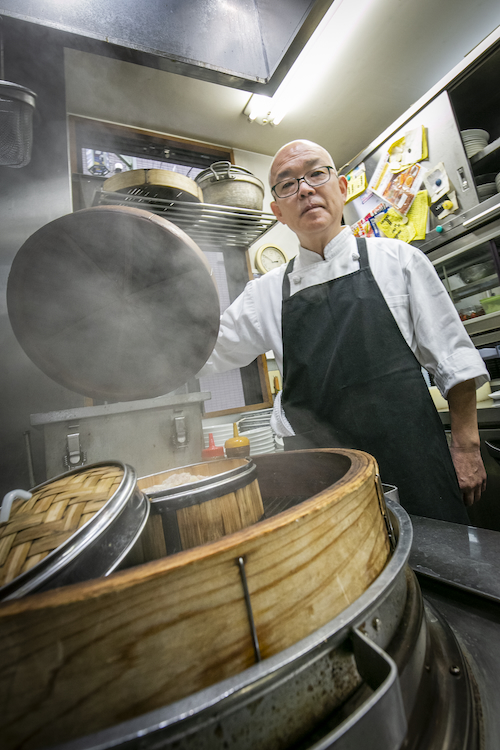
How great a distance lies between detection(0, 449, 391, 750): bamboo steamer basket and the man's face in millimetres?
1658

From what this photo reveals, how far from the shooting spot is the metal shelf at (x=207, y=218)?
2.32m

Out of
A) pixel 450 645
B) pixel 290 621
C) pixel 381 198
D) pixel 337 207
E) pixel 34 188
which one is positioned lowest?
pixel 450 645

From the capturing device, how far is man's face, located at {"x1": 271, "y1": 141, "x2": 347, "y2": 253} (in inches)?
71.3

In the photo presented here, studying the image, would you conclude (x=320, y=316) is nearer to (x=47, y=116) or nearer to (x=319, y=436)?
(x=319, y=436)

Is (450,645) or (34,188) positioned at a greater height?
(34,188)

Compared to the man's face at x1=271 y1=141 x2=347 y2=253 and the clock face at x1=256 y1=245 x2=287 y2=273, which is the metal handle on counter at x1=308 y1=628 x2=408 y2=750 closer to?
the man's face at x1=271 y1=141 x2=347 y2=253

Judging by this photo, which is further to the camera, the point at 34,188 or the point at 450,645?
the point at 34,188

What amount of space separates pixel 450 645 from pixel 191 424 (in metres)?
1.77

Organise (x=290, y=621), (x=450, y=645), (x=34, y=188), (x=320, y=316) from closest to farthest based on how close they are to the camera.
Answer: (x=290, y=621), (x=450, y=645), (x=34, y=188), (x=320, y=316)

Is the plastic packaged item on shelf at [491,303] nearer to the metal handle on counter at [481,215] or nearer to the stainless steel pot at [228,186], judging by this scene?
the metal handle on counter at [481,215]

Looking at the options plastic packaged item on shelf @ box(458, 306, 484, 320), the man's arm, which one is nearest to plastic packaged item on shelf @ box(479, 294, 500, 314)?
plastic packaged item on shelf @ box(458, 306, 484, 320)

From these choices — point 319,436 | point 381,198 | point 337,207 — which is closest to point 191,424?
point 319,436

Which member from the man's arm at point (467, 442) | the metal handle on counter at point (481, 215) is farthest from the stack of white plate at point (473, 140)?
the man's arm at point (467, 442)

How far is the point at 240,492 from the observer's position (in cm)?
83
